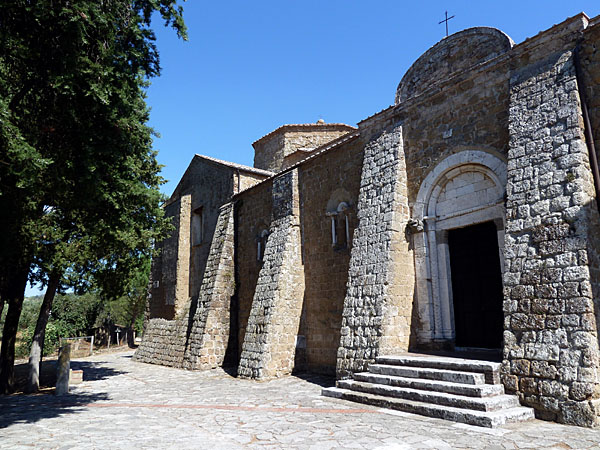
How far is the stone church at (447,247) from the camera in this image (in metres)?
6.12

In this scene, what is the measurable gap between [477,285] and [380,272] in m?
1.81

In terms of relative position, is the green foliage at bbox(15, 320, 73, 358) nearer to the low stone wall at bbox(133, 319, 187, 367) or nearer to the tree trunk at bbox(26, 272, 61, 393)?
the low stone wall at bbox(133, 319, 187, 367)

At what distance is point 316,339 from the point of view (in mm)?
11273

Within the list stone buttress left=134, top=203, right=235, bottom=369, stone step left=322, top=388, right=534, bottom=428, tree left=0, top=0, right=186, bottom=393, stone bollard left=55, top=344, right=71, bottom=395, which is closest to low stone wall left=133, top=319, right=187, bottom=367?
stone buttress left=134, top=203, right=235, bottom=369

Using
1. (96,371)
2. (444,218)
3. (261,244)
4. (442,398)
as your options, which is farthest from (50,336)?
(442,398)

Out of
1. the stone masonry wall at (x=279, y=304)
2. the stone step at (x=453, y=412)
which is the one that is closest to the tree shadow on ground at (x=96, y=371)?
the stone masonry wall at (x=279, y=304)

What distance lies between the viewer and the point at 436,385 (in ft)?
22.1

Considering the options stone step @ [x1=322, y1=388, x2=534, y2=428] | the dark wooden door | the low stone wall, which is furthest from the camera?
the low stone wall

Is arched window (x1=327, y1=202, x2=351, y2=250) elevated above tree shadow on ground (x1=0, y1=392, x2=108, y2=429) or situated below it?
above

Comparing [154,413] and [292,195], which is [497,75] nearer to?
[292,195]

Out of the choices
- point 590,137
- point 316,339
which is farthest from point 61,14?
point 316,339

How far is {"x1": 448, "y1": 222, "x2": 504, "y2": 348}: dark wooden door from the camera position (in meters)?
8.11

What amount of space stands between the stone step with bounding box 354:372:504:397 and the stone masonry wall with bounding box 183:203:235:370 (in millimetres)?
6848

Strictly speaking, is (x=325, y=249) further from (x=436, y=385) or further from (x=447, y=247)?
(x=436, y=385)
